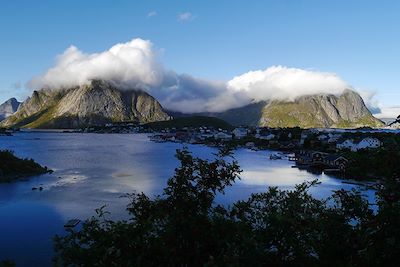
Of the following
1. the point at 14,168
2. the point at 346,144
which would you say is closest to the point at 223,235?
the point at 14,168

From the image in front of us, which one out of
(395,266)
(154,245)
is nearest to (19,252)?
(154,245)

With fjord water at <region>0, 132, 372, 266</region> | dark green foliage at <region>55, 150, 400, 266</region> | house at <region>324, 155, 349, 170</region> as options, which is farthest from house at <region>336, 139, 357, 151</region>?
dark green foliage at <region>55, 150, 400, 266</region>

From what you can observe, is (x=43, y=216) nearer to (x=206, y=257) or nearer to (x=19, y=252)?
(x=19, y=252)

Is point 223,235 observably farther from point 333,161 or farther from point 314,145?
point 314,145

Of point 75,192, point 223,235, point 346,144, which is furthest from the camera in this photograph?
point 346,144

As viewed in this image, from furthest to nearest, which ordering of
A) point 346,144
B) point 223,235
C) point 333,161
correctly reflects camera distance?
point 346,144
point 333,161
point 223,235

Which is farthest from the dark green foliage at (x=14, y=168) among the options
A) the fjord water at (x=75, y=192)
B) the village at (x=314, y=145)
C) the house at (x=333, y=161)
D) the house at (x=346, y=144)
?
the house at (x=346, y=144)

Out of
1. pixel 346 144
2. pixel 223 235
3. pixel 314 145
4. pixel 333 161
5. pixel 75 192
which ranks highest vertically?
pixel 223 235

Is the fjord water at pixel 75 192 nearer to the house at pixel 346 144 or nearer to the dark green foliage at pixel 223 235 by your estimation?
the dark green foliage at pixel 223 235
